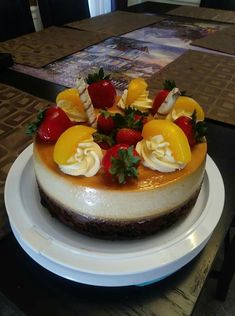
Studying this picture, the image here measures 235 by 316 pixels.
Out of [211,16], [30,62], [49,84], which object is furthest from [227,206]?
[211,16]

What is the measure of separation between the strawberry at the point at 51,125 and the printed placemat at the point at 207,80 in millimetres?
606

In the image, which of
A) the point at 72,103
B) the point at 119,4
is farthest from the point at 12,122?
the point at 119,4

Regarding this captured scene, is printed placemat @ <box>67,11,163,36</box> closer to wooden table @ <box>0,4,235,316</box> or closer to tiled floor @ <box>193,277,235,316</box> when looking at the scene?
tiled floor @ <box>193,277,235,316</box>

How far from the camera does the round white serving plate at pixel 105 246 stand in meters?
0.49

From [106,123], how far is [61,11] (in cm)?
195

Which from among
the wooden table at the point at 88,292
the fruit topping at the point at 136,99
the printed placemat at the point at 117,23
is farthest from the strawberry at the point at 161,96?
the printed placemat at the point at 117,23

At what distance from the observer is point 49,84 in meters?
1.24

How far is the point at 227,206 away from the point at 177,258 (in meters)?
0.25

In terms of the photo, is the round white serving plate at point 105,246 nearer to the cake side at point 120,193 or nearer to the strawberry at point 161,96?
the cake side at point 120,193

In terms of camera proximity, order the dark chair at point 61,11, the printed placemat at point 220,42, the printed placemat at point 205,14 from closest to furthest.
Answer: the printed placemat at point 220,42 → the dark chair at point 61,11 → the printed placemat at point 205,14

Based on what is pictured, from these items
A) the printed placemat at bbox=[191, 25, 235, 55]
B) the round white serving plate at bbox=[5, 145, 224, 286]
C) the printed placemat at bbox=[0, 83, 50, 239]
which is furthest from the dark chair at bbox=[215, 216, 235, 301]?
the printed placemat at bbox=[191, 25, 235, 55]

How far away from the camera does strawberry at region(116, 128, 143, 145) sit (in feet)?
1.84

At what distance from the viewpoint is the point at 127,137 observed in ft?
1.84

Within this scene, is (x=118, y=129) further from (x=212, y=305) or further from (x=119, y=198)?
(x=212, y=305)
